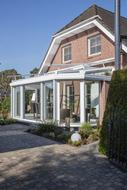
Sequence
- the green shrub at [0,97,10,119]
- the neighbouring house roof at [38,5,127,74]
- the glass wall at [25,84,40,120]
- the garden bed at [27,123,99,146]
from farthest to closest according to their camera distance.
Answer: the green shrub at [0,97,10,119] < the glass wall at [25,84,40,120] < the neighbouring house roof at [38,5,127,74] < the garden bed at [27,123,99,146]

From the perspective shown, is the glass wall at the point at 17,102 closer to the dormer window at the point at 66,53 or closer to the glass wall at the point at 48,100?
the dormer window at the point at 66,53

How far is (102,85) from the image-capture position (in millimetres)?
21172

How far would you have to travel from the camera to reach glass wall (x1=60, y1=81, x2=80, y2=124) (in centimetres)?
2058

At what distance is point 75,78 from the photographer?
20.0 m

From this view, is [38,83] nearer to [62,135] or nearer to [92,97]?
[92,97]

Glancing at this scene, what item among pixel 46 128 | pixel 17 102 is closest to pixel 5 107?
pixel 17 102

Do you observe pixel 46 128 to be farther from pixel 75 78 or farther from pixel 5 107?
pixel 5 107

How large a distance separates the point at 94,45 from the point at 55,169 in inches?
638

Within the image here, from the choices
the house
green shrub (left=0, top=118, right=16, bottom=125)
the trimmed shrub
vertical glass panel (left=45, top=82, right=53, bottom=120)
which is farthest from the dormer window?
the trimmed shrub

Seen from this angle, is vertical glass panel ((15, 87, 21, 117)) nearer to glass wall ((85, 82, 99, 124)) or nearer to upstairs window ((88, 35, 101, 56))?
upstairs window ((88, 35, 101, 56))

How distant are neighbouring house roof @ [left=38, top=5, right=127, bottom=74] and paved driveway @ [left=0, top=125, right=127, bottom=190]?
10.4m

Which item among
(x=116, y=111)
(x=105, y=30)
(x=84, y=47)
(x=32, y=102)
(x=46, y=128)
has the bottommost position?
(x=46, y=128)

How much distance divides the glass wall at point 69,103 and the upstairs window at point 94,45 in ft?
8.71

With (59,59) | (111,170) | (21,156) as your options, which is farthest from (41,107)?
(111,170)
